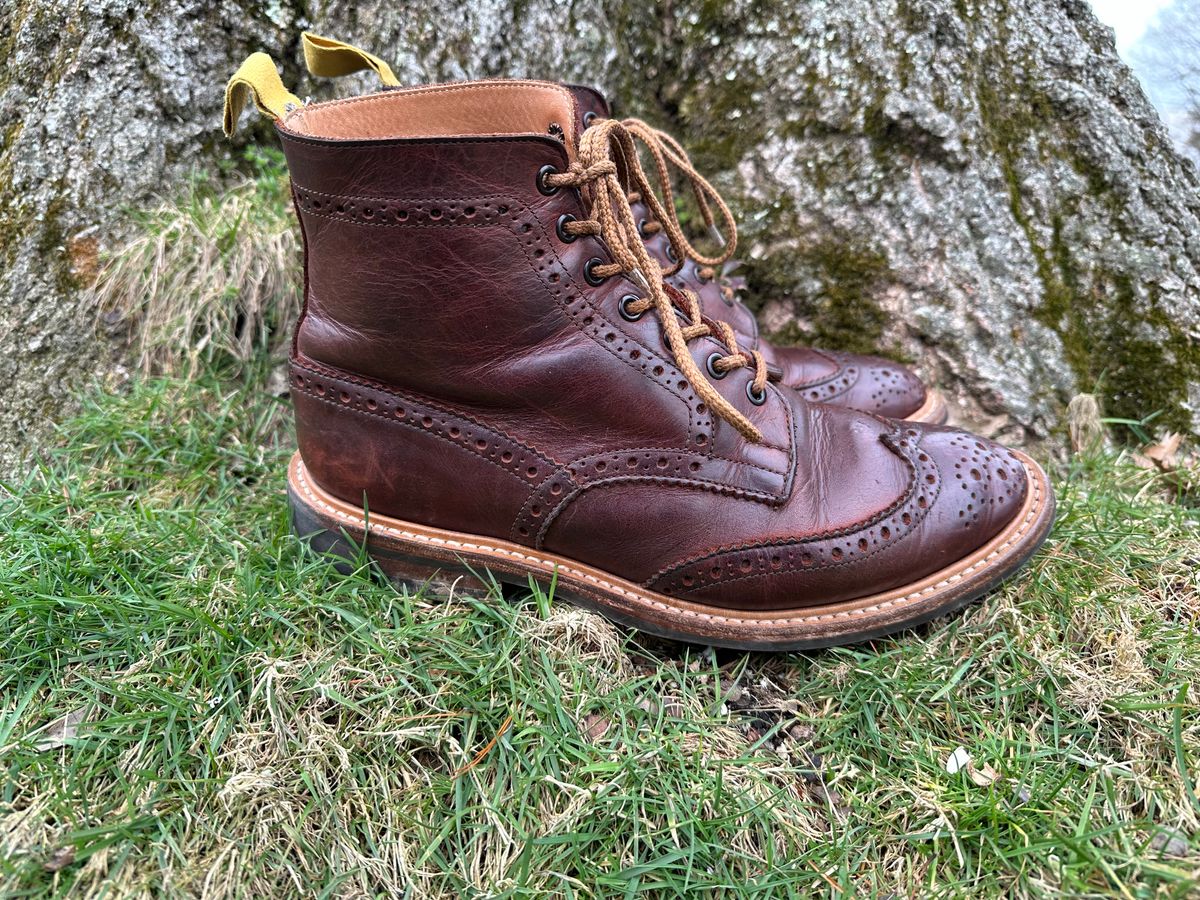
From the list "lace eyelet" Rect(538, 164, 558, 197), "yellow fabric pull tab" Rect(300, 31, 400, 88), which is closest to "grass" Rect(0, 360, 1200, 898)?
"lace eyelet" Rect(538, 164, 558, 197)

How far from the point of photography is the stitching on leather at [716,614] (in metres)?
1.85

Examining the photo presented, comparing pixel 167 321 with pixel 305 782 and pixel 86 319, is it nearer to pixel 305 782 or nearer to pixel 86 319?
pixel 86 319

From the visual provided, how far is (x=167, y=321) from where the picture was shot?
2627mm

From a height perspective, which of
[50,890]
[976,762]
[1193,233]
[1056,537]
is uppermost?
[1193,233]

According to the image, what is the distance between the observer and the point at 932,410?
8.75ft

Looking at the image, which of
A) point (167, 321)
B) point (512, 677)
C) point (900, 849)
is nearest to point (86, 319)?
point (167, 321)

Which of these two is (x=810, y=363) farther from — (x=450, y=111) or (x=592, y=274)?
(x=450, y=111)

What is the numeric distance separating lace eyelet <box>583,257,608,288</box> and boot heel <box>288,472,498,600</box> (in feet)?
2.36

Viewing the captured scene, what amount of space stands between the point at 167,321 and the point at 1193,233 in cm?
342

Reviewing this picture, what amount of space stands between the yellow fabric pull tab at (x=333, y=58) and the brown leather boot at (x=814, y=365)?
66 cm

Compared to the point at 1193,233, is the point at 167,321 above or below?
below

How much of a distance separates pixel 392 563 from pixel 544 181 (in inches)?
37.8

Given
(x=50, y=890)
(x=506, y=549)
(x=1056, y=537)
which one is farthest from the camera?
(x=1056, y=537)

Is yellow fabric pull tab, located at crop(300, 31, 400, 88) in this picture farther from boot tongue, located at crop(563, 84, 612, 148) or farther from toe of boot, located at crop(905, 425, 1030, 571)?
toe of boot, located at crop(905, 425, 1030, 571)
